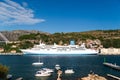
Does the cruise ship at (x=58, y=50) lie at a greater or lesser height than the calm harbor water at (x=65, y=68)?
greater

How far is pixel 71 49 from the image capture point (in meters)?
189

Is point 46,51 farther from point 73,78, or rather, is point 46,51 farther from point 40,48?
point 73,78

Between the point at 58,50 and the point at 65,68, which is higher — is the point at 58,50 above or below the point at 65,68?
above

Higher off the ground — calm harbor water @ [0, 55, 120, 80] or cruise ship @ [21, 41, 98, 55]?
cruise ship @ [21, 41, 98, 55]

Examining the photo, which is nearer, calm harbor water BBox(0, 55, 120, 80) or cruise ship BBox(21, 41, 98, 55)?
calm harbor water BBox(0, 55, 120, 80)

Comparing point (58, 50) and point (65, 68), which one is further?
point (58, 50)

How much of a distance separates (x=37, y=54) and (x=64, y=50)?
57.2ft

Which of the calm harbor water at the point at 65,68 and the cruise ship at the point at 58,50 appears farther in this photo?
the cruise ship at the point at 58,50

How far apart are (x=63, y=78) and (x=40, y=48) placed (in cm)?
12763

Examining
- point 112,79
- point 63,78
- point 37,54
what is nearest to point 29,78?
point 63,78

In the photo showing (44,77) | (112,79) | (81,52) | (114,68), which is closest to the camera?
(112,79)

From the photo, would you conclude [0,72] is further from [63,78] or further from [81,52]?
[81,52]

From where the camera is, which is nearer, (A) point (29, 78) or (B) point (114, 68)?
(A) point (29, 78)

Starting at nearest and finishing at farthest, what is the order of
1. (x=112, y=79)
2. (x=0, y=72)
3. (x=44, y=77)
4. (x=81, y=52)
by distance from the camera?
(x=0, y=72)
(x=112, y=79)
(x=44, y=77)
(x=81, y=52)
